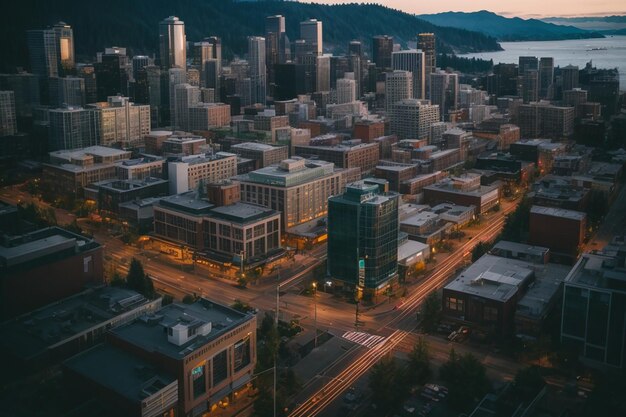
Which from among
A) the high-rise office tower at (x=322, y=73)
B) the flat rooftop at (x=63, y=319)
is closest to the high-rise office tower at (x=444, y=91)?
the high-rise office tower at (x=322, y=73)

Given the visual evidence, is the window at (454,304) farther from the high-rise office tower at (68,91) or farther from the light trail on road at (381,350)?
the high-rise office tower at (68,91)

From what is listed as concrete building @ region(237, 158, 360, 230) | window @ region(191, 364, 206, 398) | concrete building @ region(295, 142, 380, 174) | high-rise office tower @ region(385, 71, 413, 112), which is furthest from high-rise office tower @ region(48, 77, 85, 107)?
window @ region(191, 364, 206, 398)

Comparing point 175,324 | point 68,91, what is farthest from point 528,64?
point 175,324

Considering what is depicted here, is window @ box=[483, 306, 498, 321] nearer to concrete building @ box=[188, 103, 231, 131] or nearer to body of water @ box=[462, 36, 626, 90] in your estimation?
concrete building @ box=[188, 103, 231, 131]

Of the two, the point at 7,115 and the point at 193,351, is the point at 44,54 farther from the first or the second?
the point at 193,351

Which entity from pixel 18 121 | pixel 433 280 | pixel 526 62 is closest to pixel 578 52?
pixel 526 62

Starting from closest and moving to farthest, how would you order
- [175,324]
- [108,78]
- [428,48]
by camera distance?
[175,324] → [108,78] → [428,48]

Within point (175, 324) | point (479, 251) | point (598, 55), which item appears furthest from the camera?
point (598, 55)
